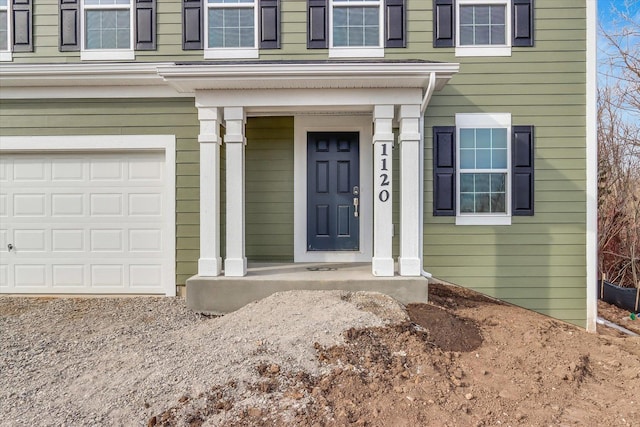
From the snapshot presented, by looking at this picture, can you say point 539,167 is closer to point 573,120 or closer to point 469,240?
point 573,120

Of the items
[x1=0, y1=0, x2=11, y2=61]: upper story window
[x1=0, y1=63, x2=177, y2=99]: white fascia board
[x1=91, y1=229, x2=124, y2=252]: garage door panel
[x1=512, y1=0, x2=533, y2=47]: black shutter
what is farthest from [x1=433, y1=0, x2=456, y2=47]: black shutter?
[x1=0, y1=0, x2=11, y2=61]: upper story window

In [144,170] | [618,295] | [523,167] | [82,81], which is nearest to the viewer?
[82,81]

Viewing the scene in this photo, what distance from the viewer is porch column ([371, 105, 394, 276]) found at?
455cm

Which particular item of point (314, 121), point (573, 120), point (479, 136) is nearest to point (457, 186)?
point (479, 136)

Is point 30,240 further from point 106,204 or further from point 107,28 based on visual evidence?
point 107,28

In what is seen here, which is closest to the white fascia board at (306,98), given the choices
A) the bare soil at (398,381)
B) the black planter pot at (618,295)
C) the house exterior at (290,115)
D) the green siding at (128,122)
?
the house exterior at (290,115)

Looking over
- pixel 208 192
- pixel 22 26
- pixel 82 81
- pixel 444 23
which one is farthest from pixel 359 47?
pixel 22 26

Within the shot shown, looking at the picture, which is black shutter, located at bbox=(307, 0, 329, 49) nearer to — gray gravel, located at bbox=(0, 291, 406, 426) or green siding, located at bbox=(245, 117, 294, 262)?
green siding, located at bbox=(245, 117, 294, 262)

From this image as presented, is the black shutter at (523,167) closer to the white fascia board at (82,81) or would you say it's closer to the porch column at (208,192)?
the porch column at (208,192)

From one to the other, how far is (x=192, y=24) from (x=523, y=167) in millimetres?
4817

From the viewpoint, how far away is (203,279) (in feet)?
14.9

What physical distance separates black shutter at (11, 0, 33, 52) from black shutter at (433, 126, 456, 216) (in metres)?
5.65

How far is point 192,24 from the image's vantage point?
5480 millimetres

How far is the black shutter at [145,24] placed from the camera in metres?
5.48
